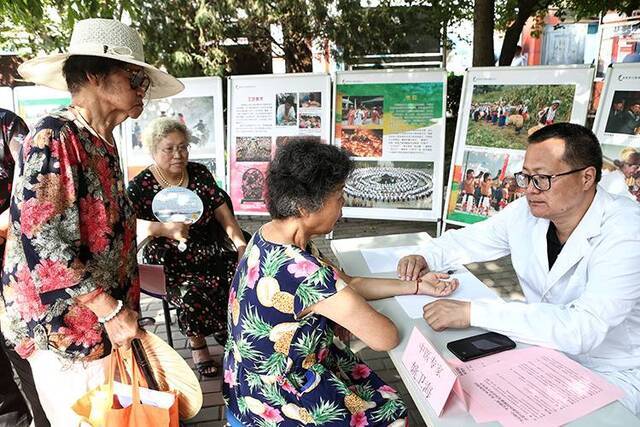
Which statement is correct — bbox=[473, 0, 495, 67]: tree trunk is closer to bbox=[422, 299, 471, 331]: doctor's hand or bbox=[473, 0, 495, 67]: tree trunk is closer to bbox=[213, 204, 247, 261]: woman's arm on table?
bbox=[213, 204, 247, 261]: woman's arm on table

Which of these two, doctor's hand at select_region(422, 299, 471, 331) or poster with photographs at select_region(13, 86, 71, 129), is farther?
poster with photographs at select_region(13, 86, 71, 129)

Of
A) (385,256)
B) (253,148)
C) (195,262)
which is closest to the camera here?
(385,256)

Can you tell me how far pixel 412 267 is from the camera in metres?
1.95

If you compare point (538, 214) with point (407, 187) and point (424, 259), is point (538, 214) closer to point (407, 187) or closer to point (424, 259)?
point (424, 259)

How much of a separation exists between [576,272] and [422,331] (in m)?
0.62

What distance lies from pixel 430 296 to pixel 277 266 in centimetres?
75

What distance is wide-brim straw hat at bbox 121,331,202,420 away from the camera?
150cm

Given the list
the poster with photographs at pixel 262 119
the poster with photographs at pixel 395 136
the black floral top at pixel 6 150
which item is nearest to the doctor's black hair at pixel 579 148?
the black floral top at pixel 6 150

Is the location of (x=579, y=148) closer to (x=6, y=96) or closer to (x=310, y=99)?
(x=310, y=99)

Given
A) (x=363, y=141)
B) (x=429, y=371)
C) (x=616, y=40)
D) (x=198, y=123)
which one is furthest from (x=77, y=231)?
(x=616, y=40)

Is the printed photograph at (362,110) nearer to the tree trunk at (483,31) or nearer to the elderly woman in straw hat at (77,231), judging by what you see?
the tree trunk at (483,31)

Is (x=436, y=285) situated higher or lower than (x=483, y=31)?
lower

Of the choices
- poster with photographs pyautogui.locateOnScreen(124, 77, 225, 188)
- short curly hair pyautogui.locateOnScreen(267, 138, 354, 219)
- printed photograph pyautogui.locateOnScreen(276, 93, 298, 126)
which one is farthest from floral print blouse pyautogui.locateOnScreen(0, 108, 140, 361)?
poster with photographs pyautogui.locateOnScreen(124, 77, 225, 188)

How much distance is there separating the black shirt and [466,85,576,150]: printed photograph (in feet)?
7.03
